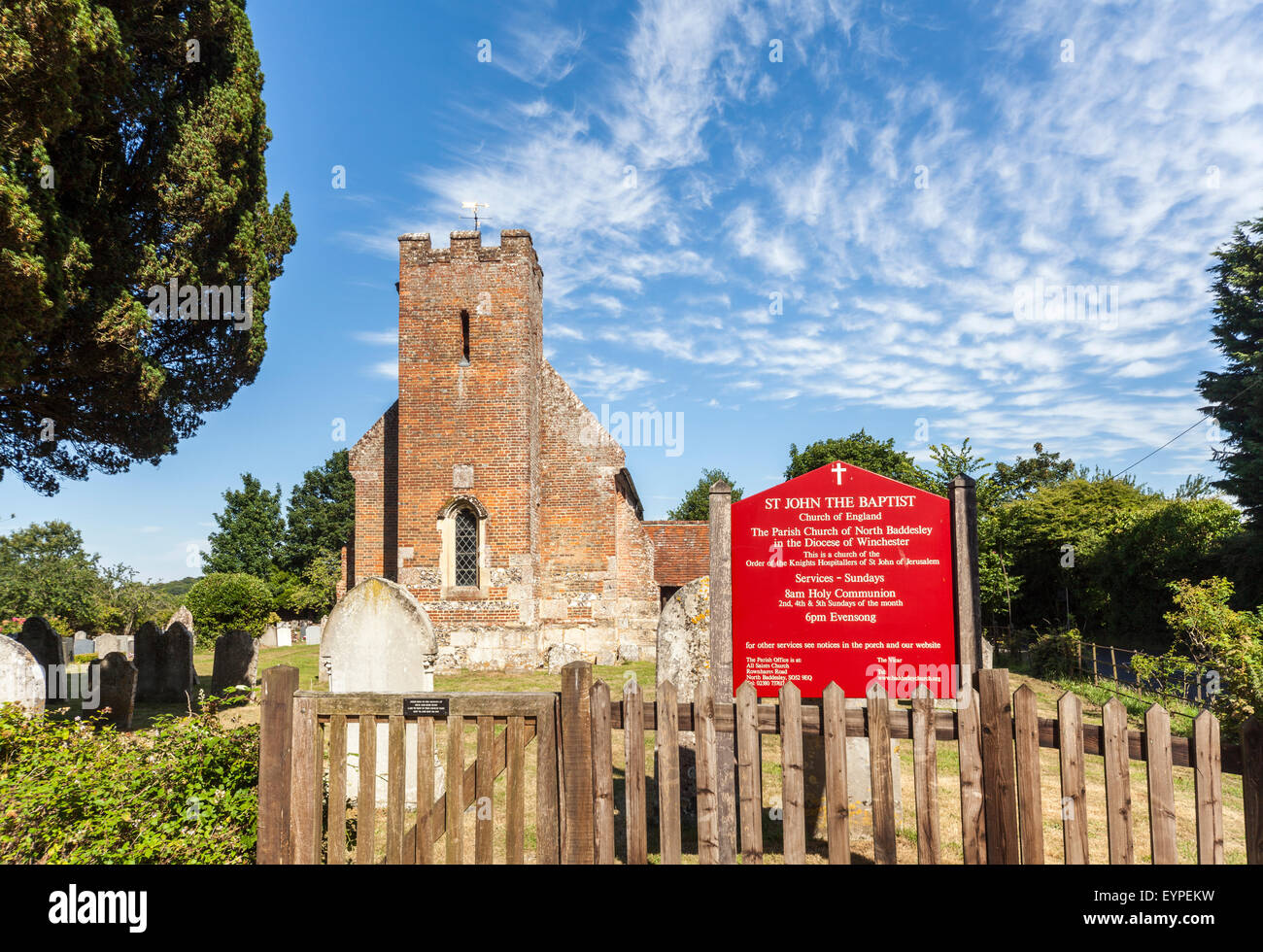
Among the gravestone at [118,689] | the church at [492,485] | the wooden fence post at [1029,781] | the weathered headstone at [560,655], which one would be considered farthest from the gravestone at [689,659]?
the weathered headstone at [560,655]

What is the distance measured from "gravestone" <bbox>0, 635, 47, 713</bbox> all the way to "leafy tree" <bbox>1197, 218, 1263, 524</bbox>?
2475cm

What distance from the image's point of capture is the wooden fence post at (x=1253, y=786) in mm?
3109

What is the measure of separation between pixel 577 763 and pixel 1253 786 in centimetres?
323

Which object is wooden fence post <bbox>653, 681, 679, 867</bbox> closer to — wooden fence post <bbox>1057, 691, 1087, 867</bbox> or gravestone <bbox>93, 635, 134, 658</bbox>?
wooden fence post <bbox>1057, 691, 1087, 867</bbox>

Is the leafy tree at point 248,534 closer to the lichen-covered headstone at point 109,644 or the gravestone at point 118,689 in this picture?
the lichen-covered headstone at point 109,644

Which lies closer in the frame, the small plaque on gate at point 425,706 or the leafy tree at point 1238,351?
the small plaque on gate at point 425,706

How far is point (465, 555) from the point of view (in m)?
16.1

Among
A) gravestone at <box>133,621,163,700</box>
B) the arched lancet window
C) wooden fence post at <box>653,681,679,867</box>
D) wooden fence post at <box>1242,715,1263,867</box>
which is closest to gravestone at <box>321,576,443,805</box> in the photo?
wooden fence post at <box>653,681,679,867</box>

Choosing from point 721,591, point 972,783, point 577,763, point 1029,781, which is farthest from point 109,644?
point 1029,781

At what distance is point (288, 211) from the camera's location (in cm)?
1260

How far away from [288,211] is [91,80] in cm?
490

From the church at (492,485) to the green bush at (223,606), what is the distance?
11.2m
